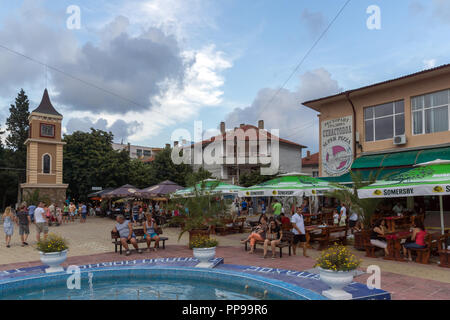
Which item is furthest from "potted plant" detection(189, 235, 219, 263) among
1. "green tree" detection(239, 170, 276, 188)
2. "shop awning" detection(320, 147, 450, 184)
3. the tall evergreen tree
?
the tall evergreen tree

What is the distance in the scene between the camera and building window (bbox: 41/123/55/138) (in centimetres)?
3334

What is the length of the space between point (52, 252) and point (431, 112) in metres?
18.1

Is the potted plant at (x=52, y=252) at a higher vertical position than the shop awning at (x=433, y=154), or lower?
lower

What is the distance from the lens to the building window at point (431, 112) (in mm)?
17109

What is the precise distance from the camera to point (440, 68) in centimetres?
1647

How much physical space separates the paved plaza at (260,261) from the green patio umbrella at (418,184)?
187 centimetres

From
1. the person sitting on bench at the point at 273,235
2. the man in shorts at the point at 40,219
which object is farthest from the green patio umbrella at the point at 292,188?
the man in shorts at the point at 40,219

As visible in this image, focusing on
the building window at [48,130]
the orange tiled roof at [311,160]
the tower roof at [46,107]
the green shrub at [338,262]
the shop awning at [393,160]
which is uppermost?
the tower roof at [46,107]

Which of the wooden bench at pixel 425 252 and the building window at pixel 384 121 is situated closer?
the wooden bench at pixel 425 252

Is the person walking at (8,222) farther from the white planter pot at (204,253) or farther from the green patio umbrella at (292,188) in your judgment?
the green patio umbrella at (292,188)

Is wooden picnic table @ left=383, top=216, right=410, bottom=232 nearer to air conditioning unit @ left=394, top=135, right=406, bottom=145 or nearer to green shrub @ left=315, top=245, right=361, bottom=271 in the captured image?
air conditioning unit @ left=394, top=135, right=406, bottom=145

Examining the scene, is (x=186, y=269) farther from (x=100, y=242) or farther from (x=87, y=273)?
(x=100, y=242)

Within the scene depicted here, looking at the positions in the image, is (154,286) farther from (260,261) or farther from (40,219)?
(40,219)

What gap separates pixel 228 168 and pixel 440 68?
30070 mm
